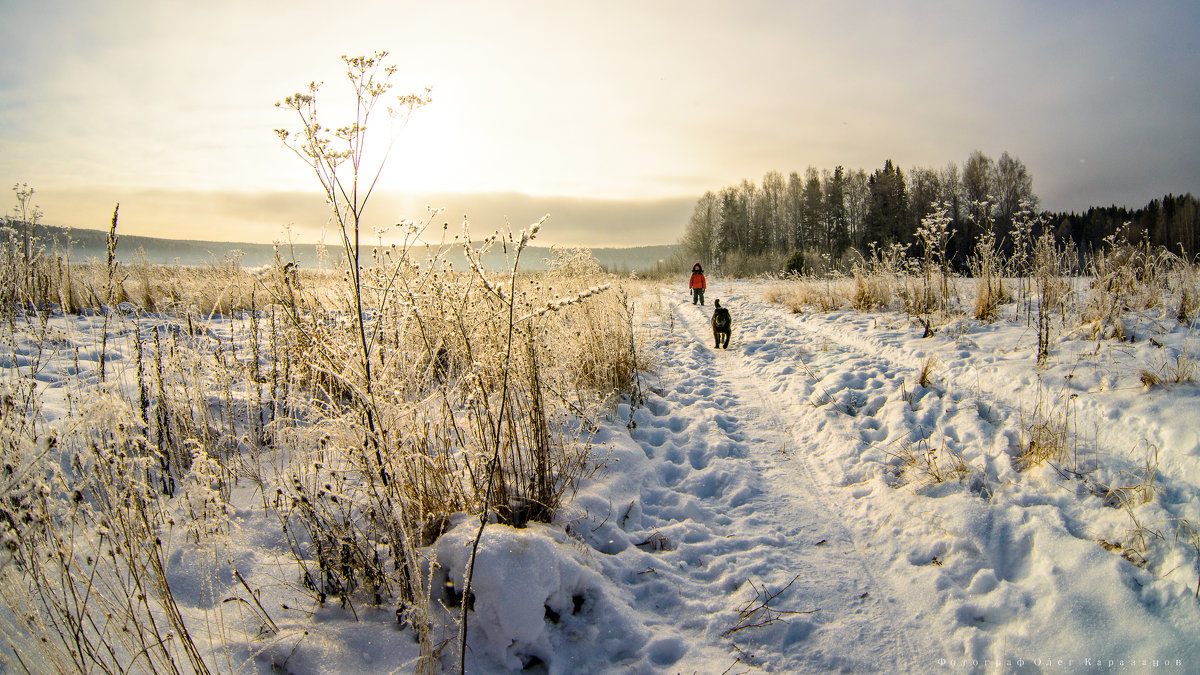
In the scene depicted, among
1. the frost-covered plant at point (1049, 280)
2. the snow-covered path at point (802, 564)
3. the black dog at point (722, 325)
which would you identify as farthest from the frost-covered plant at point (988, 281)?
the snow-covered path at point (802, 564)

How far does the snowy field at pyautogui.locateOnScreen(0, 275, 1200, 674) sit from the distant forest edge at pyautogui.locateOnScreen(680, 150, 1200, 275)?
3062 centimetres

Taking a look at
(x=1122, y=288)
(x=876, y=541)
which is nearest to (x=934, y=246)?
(x=1122, y=288)

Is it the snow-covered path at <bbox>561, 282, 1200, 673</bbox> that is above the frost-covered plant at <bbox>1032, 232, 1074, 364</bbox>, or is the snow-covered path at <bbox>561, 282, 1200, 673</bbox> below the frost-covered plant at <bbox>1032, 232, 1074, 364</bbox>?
below

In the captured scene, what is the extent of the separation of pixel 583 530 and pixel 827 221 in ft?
174

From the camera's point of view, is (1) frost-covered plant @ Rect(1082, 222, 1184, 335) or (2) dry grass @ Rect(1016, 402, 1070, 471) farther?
(1) frost-covered plant @ Rect(1082, 222, 1184, 335)

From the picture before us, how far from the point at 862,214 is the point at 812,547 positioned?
2095 inches

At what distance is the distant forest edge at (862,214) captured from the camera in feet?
121

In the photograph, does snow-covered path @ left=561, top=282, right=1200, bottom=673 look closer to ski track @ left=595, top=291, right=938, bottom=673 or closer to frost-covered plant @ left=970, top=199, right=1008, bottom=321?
ski track @ left=595, top=291, right=938, bottom=673

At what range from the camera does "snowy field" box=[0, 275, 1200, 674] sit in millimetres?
1834

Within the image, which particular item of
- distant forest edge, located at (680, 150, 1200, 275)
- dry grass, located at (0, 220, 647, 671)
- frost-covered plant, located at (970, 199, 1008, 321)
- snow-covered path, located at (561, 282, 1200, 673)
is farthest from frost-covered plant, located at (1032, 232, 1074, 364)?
distant forest edge, located at (680, 150, 1200, 275)

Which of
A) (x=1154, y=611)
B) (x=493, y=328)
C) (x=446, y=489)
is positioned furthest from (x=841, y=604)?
(x=493, y=328)

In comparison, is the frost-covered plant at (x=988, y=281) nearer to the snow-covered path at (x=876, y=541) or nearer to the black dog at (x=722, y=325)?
the snow-covered path at (x=876, y=541)

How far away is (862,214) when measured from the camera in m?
47.9

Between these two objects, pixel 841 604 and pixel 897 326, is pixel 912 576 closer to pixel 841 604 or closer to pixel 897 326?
pixel 841 604
